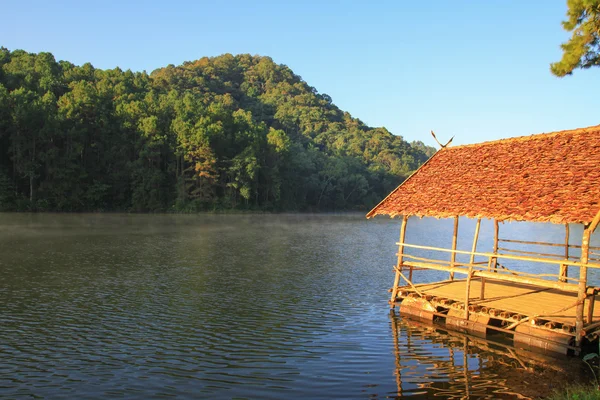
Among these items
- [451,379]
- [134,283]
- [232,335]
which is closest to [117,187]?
[134,283]

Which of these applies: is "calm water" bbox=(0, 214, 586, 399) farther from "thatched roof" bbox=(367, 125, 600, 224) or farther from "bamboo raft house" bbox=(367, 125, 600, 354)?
"thatched roof" bbox=(367, 125, 600, 224)

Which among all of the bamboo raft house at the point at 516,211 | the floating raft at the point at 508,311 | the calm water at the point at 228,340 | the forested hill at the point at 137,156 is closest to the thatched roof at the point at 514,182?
the bamboo raft house at the point at 516,211

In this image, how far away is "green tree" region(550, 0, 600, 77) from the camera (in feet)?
49.5

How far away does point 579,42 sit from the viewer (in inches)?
603

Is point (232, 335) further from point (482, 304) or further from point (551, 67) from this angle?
point (551, 67)

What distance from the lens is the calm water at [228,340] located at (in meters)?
9.65

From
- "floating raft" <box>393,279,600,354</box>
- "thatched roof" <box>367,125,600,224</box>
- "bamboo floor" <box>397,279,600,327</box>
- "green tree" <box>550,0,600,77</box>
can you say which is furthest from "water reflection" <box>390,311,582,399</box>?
"green tree" <box>550,0,600,77</box>

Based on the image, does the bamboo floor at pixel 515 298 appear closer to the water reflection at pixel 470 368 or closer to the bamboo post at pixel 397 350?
the water reflection at pixel 470 368

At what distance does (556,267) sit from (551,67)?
1485 cm

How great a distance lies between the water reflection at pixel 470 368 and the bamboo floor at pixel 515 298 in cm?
93

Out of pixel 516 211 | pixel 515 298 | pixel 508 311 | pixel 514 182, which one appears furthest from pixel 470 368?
pixel 514 182

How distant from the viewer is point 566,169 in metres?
12.9

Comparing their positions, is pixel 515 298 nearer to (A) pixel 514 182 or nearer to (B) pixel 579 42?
(A) pixel 514 182

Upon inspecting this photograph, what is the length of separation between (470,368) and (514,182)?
5.33m
